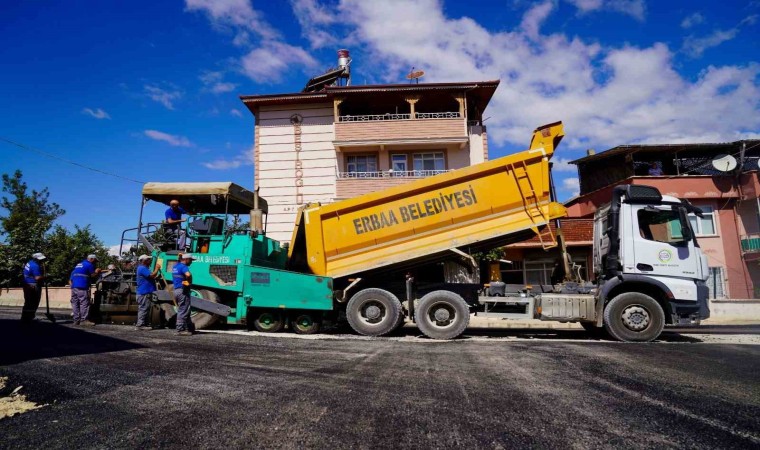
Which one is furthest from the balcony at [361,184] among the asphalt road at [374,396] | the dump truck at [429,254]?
the asphalt road at [374,396]

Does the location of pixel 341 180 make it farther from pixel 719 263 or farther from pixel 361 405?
pixel 719 263

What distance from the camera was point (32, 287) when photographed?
9266mm

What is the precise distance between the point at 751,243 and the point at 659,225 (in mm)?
14798

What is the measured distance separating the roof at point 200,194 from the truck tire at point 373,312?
11.4ft

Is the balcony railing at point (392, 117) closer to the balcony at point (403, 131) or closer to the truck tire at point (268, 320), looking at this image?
the balcony at point (403, 131)

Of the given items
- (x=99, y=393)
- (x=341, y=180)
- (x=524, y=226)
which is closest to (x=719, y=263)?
(x=524, y=226)

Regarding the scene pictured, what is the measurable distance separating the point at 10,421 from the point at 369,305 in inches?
232

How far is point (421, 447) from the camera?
8.38 feet

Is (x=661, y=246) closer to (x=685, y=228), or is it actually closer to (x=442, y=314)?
(x=685, y=228)

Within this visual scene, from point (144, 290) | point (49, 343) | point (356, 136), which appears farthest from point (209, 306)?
point (356, 136)

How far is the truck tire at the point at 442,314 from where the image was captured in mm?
7988

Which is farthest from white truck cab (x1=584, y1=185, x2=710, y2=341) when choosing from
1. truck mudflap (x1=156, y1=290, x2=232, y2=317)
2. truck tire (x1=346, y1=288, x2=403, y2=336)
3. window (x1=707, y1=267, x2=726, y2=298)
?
window (x1=707, y1=267, x2=726, y2=298)

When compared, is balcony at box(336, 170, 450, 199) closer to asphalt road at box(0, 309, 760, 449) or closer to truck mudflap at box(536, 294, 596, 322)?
truck mudflap at box(536, 294, 596, 322)

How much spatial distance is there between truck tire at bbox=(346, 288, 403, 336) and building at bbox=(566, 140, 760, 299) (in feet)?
51.1
